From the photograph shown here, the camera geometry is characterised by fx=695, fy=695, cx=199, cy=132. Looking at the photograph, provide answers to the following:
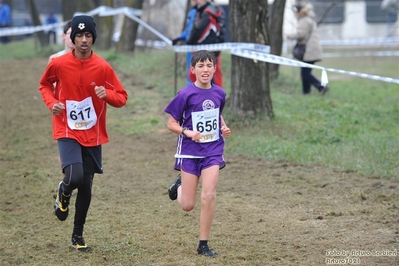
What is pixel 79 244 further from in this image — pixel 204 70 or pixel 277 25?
pixel 277 25

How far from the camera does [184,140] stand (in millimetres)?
5672

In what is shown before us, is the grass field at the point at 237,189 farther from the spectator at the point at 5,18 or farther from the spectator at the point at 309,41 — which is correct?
the spectator at the point at 5,18

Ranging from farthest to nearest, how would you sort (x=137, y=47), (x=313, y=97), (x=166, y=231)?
1. (x=137, y=47)
2. (x=313, y=97)
3. (x=166, y=231)

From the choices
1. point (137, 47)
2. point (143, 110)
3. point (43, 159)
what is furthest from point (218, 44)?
point (137, 47)

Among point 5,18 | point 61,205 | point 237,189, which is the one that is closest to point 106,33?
point 5,18

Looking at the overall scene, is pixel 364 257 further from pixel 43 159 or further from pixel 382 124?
pixel 382 124

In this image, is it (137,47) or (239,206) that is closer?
(239,206)

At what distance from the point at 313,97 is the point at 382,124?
267 centimetres

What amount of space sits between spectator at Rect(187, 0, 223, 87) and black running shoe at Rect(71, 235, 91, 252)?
6724mm

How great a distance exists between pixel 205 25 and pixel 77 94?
6504mm

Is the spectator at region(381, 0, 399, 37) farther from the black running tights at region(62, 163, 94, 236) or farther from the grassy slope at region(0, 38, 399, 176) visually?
the black running tights at region(62, 163, 94, 236)

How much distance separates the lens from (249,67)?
11.0 metres

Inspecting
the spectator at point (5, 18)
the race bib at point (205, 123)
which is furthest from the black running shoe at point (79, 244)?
the spectator at point (5, 18)

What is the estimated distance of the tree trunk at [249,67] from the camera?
1100cm
